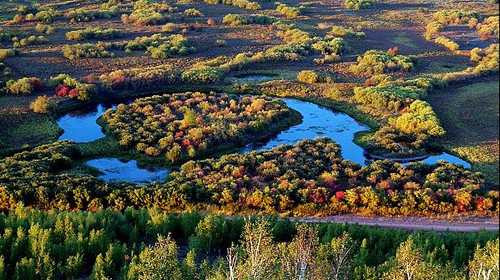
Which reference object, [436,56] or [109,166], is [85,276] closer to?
[109,166]

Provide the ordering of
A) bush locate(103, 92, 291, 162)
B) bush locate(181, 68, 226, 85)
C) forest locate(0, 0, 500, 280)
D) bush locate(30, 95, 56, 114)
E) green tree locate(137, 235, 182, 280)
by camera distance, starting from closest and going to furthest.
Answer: green tree locate(137, 235, 182, 280), forest locate(0, 0, 500, 280), bush locate(103, 92, 291, 162), bush locate(30, 95, 56, 114), bush locate(181, 68, 226, 85)

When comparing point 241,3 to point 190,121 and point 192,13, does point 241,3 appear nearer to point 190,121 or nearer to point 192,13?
point 192,13

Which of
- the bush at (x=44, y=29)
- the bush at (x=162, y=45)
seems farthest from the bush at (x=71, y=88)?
the bush at (x=44, y=29)

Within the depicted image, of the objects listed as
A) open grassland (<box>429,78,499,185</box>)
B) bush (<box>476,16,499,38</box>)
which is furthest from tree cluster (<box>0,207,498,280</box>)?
bush (<box>476,16,499,38</box>)

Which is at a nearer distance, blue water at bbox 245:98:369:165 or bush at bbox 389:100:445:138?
blue water at bbox 245:98:369:165

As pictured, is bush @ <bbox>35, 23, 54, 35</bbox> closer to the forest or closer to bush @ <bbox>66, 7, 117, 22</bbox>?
the forest

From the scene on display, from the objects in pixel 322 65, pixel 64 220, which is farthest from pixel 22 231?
pixel 322 65
